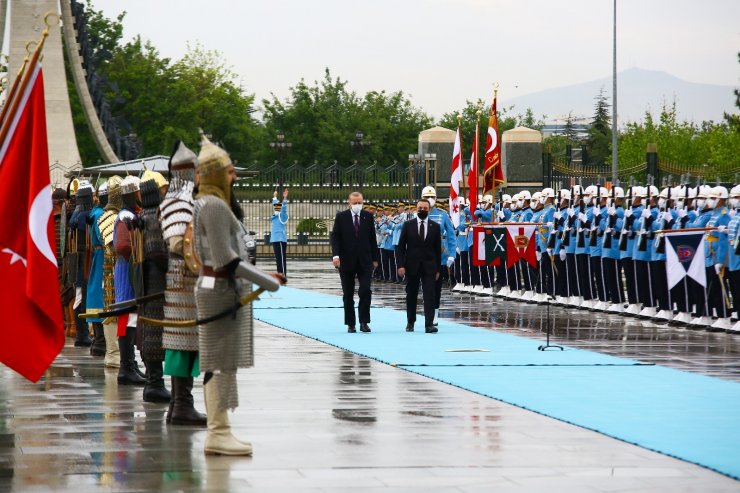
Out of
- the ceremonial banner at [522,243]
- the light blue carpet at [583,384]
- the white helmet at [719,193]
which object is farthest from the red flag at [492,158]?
the white helmet at [719,193]

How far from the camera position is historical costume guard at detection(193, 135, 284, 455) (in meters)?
9.92

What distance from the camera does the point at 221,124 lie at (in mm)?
89125

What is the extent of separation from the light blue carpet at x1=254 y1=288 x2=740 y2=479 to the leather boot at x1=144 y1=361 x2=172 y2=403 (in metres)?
2.90

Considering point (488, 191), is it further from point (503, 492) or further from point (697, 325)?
point (503, 492)

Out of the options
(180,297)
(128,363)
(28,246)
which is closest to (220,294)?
(180,297)

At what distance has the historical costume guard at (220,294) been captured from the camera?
992 cm

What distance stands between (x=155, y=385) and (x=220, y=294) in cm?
314

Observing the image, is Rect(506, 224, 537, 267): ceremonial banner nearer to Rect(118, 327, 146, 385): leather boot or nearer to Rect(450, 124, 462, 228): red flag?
Rect(450, 124, 462, 228): red flag

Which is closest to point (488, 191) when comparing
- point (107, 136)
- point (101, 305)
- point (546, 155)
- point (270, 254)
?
point (546, 155)

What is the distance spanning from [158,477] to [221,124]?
8109cm

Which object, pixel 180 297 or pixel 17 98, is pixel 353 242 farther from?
pixel 17 98

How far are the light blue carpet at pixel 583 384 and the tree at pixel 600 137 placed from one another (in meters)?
61.1

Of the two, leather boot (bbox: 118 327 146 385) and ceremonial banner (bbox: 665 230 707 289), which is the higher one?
ceremonial banner (bbox: 665 230 707 289)

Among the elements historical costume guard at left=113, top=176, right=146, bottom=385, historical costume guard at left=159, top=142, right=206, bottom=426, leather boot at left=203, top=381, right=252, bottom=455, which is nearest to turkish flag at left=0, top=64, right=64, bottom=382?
historical costume guard at left=159, top=142, right=206, bottom=426
